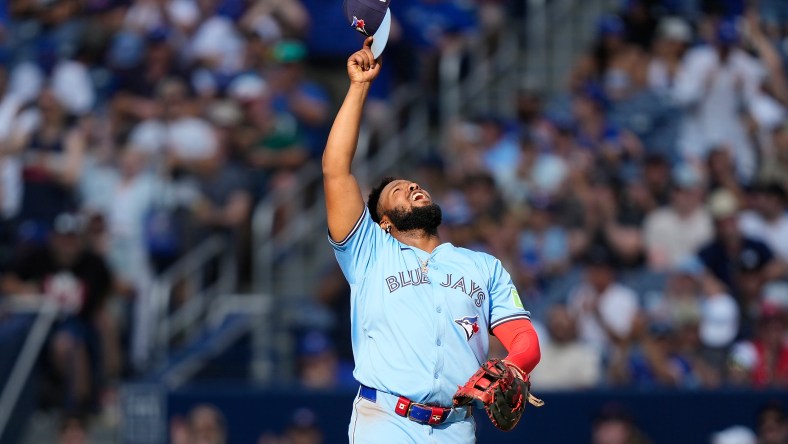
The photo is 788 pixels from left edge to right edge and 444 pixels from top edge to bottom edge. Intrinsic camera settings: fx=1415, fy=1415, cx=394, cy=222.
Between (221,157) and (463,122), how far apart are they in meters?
2.58

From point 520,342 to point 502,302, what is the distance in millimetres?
233

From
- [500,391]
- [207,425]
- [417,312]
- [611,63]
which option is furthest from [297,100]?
[500,391]

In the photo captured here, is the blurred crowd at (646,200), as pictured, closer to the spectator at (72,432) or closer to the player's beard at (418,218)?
→ the spectator at (72,432)

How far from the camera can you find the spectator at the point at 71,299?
1197cm

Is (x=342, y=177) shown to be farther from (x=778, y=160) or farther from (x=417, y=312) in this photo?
(x=778, y=160)

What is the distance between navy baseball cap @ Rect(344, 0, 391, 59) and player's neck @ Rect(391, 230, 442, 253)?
0.76 m

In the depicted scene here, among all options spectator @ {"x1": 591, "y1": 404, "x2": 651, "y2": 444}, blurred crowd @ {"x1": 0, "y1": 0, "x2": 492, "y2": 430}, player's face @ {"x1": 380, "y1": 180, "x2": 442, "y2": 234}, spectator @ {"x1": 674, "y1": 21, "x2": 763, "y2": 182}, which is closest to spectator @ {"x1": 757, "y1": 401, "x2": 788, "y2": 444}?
spectator @ {"x1": 591, "y1": 404, "x2": 651, "y2": 444}

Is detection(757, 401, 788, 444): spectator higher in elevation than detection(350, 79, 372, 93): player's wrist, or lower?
lower

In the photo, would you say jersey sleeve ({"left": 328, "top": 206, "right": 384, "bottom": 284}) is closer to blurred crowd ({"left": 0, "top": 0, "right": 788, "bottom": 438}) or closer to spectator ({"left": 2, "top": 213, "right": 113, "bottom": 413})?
blurred crowd ({"left": 0, "top": 0, "right": 788, "bottom": 438})

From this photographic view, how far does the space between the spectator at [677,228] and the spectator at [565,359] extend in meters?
1.42

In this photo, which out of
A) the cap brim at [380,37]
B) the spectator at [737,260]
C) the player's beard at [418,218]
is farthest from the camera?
the spectator at [737,260]

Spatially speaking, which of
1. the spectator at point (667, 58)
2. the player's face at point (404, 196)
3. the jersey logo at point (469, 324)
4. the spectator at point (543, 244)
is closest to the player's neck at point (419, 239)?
the player's face at point (404, 196)

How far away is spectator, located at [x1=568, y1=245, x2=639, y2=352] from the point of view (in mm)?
11148

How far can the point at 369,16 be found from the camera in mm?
5973
